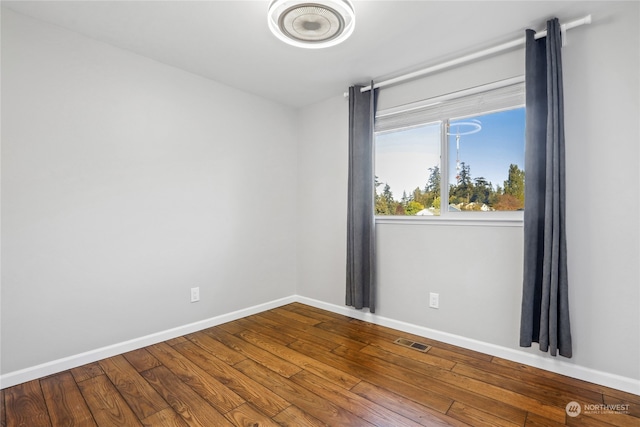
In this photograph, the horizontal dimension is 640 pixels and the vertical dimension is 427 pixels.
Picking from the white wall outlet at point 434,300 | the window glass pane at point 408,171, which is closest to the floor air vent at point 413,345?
the white wall outlet at point 434,300

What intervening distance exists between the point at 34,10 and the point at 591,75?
351 cm

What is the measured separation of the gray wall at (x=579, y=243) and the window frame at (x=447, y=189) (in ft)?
0.18

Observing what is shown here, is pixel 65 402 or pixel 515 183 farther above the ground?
pixel 515 183

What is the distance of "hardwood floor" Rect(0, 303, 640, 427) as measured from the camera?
5.31 ft

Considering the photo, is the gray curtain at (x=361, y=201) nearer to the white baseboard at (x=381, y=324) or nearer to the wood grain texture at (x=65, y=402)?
the white baseboard at (x=381, y=324)

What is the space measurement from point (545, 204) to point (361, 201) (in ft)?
4.72

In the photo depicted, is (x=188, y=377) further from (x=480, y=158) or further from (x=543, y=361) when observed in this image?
(x=480, y=158)

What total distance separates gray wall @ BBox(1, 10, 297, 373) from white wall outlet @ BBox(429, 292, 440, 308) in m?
1.75

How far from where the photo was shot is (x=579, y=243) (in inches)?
78.1

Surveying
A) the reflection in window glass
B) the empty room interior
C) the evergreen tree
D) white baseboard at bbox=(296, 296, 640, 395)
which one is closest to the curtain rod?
the empty room interior

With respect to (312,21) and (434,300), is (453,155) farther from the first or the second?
(312,21)

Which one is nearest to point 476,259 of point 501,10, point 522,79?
point 522,79

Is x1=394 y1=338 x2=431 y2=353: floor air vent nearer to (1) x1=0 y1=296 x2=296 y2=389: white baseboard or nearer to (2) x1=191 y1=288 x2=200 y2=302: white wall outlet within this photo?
(1) x1=0 y1=296 x2=296 y2=389: white baseboard

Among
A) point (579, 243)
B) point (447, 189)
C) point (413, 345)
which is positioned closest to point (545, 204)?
point (579, 243)
